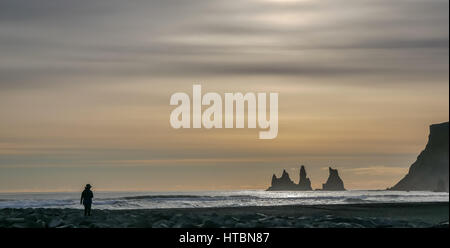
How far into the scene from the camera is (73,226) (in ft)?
124
